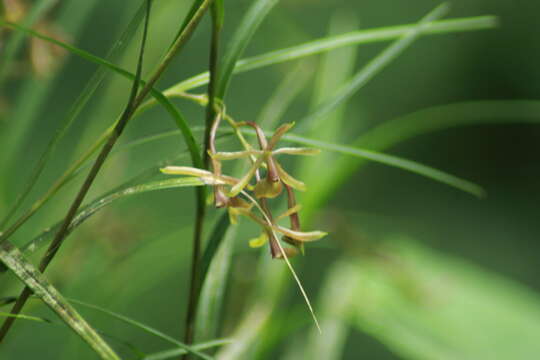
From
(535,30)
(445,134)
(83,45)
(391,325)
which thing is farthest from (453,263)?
(535,30)

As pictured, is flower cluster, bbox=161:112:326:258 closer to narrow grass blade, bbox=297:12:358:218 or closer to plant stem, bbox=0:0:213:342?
plant stem, bbox=0:0:213:342

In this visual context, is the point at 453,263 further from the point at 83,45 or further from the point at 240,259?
the point at 83,45

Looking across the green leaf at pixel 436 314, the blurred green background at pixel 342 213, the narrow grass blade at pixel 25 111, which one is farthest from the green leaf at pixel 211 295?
the green leaf at pixel 436 314

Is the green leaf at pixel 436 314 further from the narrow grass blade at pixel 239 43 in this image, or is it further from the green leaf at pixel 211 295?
the narrow grass blade at pixel 239 43

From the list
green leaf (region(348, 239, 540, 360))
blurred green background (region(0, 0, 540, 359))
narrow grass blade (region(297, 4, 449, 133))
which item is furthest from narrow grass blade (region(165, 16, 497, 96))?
green leaf (region(348, 239, 540, 360))

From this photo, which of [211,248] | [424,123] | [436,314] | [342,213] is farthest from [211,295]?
[424,123]

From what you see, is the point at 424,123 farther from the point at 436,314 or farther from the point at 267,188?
the point at 267,188

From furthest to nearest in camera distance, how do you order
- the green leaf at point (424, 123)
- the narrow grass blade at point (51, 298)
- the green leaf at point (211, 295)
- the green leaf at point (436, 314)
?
the green leaf at point (436, 314) → the green leaf at point (424, 123) → the green leaf at point (211, 295) → the narrow grass blade at point (51, 298)
